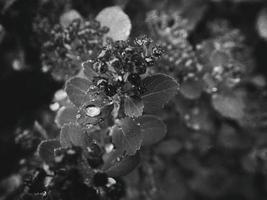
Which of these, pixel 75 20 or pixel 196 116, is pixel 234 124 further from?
pixel 75 20

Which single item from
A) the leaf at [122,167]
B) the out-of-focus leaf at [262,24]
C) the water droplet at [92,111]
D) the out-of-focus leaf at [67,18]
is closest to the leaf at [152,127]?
the leaf at [122,167]

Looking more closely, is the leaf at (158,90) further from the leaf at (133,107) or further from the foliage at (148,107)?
the leaf at (133,107)

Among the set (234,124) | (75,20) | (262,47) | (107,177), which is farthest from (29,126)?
(262,47)

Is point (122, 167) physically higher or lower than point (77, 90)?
lower

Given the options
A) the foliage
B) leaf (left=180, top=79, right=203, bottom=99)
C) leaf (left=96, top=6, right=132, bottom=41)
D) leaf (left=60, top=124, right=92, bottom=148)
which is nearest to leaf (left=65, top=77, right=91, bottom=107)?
the foliage

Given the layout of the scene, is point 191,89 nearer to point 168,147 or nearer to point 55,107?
point 168,147

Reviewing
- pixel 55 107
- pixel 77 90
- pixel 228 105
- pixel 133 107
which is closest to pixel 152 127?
pixel 133 107
